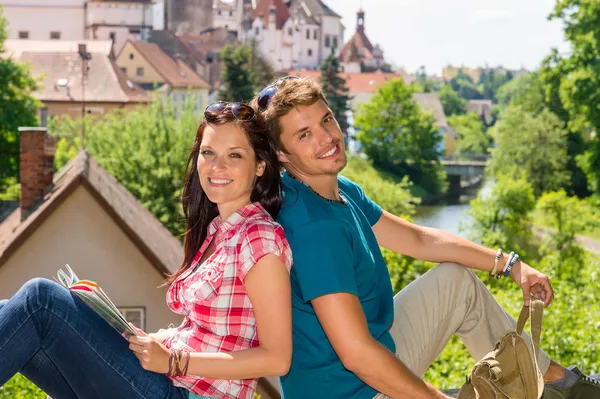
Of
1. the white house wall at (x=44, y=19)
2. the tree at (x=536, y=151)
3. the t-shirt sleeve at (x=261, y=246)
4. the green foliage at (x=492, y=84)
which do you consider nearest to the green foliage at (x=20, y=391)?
the t-shirt sleeve at (x=261, y=246)

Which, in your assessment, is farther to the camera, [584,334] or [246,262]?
[584,334]

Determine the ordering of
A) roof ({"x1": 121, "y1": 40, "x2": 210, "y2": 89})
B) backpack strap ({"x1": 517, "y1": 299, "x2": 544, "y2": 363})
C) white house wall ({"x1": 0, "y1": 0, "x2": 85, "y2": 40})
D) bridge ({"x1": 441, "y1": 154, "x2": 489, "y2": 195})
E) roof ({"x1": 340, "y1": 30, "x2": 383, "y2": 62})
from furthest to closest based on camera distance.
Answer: roof ({"x1": 340, "y1": 30, "x2": 383, "y2": 62}) < white house wall ({"x1": 0, "y1": 0, "x2": 85, "y2": 40}) < roof ({"x1": 121, "y1": 40, "x2": 210, "y2": 89}) < bridge ({"x1": 441, "y1": 154, "x2": 489, "y2": 195}) < backpack strap ({"x1": 517, "y1": 299, "x2": 544, "y2": 363})

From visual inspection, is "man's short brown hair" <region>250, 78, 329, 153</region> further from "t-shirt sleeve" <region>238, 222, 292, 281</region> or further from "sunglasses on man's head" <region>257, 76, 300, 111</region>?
"t-shirt sleeve" <region>238, 222, 292, 281</region>

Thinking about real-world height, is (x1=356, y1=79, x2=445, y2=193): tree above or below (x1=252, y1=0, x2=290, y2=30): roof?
below

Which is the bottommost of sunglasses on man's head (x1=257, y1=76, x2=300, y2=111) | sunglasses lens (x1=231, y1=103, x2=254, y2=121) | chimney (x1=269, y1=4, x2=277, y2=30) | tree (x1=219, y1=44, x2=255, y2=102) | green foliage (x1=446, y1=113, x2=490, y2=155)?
green foliage (x1=446, y1=113, x2=490, y2=155)

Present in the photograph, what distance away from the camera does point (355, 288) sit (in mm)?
2553

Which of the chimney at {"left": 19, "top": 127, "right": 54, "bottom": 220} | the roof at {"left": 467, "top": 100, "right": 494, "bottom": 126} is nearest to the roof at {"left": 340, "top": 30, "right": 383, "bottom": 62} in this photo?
the roof at {"left": 467, "top": 100, "right": 494, "bottom": 126}

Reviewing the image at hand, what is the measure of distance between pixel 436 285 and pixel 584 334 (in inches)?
265

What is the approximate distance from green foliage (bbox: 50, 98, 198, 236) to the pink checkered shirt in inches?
850

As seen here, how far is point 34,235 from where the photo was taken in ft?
38.7

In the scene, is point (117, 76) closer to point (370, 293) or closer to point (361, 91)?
point (361, 91)

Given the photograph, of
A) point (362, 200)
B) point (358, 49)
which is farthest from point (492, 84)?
point (362, 200)

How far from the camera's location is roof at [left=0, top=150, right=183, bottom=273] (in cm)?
1123

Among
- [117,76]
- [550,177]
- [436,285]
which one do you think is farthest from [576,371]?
[117,76]
